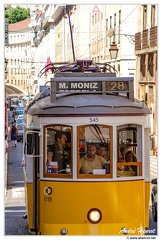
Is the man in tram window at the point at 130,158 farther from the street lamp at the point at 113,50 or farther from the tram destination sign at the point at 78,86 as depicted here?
the street lamp at the point at 113,50

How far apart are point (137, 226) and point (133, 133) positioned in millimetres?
1226

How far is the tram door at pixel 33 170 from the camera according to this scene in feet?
36.6

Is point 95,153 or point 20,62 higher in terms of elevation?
point 20,62

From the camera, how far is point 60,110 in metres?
10.9

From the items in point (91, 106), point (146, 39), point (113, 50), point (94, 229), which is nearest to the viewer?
point (94, 229)

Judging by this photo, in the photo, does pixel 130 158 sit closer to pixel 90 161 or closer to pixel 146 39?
pixel 90 161

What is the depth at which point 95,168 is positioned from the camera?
10.8 meters

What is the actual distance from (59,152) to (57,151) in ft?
0.11

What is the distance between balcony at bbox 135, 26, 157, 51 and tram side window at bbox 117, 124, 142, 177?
2303 cm

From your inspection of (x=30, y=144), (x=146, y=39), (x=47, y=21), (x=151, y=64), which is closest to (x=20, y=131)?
(x=151, y=64)

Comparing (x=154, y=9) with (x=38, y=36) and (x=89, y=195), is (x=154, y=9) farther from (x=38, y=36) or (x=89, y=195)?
(x=38, y=36)

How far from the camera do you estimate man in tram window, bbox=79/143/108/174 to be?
10.8 meters

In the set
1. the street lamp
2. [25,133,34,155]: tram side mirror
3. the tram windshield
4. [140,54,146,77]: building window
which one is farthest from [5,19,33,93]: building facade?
Result: the tram windshield

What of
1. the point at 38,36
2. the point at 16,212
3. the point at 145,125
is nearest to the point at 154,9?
the point at 16,212
